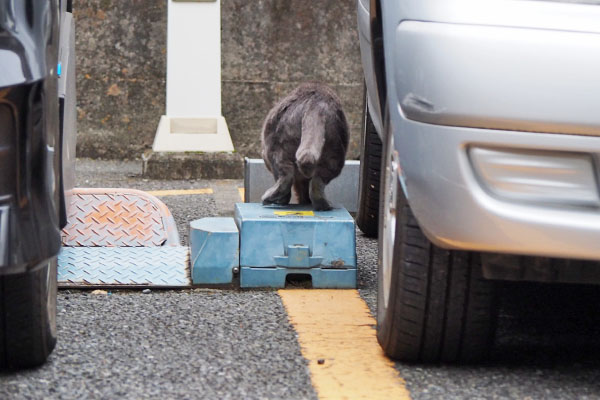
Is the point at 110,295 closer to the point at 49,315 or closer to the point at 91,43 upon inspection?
the point at 49,315

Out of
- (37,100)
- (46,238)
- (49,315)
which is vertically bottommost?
(49,315)

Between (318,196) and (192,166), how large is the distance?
353cm

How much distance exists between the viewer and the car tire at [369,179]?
14.1ft

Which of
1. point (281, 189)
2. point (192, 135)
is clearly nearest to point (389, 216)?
point (281, 189)

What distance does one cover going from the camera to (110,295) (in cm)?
320

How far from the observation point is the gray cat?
Answer: 12.2ft

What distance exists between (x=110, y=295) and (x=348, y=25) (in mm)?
5730

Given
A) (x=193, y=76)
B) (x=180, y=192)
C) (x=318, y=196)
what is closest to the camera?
(x=318, y=196)

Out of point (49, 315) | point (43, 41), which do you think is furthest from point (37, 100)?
point (49, 315)

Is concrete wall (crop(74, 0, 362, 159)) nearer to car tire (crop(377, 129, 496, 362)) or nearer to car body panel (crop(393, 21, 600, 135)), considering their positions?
car tire (crop(377, 129, 496, 362))

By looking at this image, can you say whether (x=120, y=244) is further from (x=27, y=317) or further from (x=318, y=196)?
(x=27, y=317)

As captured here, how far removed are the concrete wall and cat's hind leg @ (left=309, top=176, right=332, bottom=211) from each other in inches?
182

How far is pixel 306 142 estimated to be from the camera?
145 inches

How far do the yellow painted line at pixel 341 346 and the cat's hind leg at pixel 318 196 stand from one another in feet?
1.52
